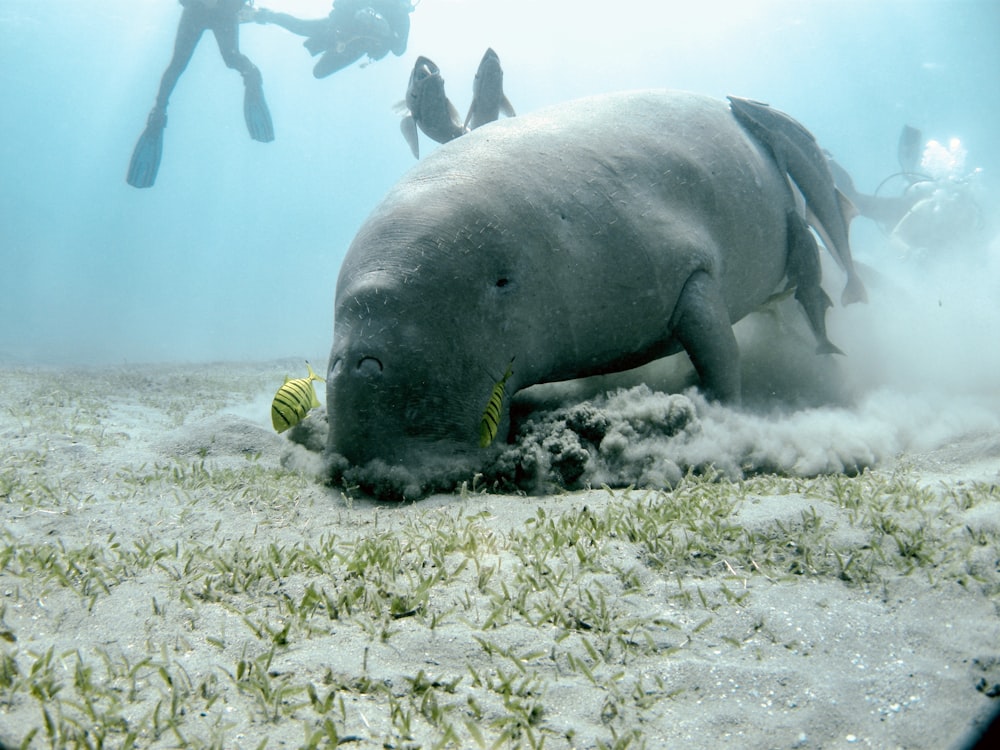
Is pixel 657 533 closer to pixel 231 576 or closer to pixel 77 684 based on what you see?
pixel 231 576

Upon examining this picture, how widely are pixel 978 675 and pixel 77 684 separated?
2257mm

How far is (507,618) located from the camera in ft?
6.07

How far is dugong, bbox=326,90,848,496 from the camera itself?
3.28m

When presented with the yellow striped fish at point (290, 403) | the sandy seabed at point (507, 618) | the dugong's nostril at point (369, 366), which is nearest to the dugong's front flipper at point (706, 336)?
the sandy seabed at point (507, 618)

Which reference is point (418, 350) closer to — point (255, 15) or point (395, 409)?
point (395, 409)

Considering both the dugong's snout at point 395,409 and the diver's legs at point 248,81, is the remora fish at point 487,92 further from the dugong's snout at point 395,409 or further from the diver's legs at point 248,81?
the diver's legs at point 248,81

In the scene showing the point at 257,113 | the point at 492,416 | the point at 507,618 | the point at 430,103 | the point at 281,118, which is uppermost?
the point at 281,118

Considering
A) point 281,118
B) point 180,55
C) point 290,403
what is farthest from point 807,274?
point 281,118

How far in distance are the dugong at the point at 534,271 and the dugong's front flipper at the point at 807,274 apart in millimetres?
663

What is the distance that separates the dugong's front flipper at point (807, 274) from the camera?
19.0 feet

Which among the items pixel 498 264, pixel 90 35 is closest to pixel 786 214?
pixel 498 264

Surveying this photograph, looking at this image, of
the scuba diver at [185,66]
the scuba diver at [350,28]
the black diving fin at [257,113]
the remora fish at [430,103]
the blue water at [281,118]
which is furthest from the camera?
the blue water at [281,118]

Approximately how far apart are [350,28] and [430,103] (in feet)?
55.3

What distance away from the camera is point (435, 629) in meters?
1.79
